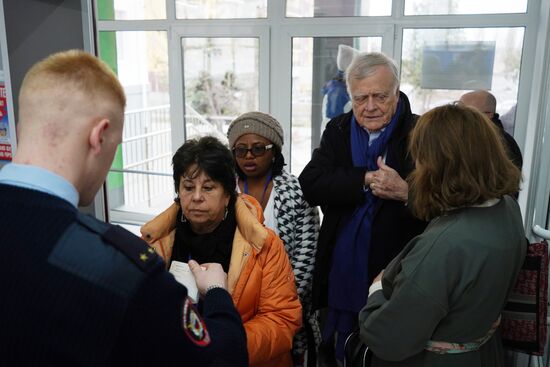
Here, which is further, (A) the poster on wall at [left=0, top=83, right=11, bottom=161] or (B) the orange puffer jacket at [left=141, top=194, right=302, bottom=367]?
(A) the poster on wall at [left=0, top=83, right=11, bottom=161]

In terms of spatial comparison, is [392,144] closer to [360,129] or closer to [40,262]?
[360,129]

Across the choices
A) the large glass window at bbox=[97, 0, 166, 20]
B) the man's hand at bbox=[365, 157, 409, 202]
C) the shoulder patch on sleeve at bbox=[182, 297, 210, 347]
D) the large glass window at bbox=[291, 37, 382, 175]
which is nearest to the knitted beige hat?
the man's hand at bbox=[365, 157, 409, 202]

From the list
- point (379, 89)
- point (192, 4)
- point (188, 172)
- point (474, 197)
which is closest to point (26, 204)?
point (188, 172)

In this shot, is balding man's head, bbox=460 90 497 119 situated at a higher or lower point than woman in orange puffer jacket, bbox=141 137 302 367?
higher

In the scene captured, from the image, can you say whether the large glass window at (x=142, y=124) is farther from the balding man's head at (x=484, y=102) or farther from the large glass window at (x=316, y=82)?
the balding man's head at (x=484, y=102)

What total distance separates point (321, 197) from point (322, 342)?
695mm

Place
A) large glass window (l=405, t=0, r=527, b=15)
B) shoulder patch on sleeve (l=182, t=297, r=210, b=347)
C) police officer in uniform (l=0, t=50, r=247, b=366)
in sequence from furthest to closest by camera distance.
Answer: large glass window (l=405, t=0, r=527, b=15)
shoulder patch on sleeve (l=182, t=297, r=210, b=347)
police officer in uniform (l=0, t=50, r=247, b=366)

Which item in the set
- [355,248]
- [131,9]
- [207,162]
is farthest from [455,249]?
[131,9]

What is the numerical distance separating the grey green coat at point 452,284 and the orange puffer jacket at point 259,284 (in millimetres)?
311

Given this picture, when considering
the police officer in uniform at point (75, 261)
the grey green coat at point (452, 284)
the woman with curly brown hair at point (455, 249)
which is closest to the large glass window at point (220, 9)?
the woman with curly brown hair at point (455, 249)

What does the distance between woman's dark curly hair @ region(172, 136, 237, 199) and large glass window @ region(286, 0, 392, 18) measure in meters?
2.83

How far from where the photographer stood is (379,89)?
200cm

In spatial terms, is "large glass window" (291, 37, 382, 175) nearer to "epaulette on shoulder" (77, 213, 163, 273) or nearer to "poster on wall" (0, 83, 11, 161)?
"poster on wall" (0, 83, 11, 161)

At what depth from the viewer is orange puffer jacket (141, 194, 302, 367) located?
158 centimetres
